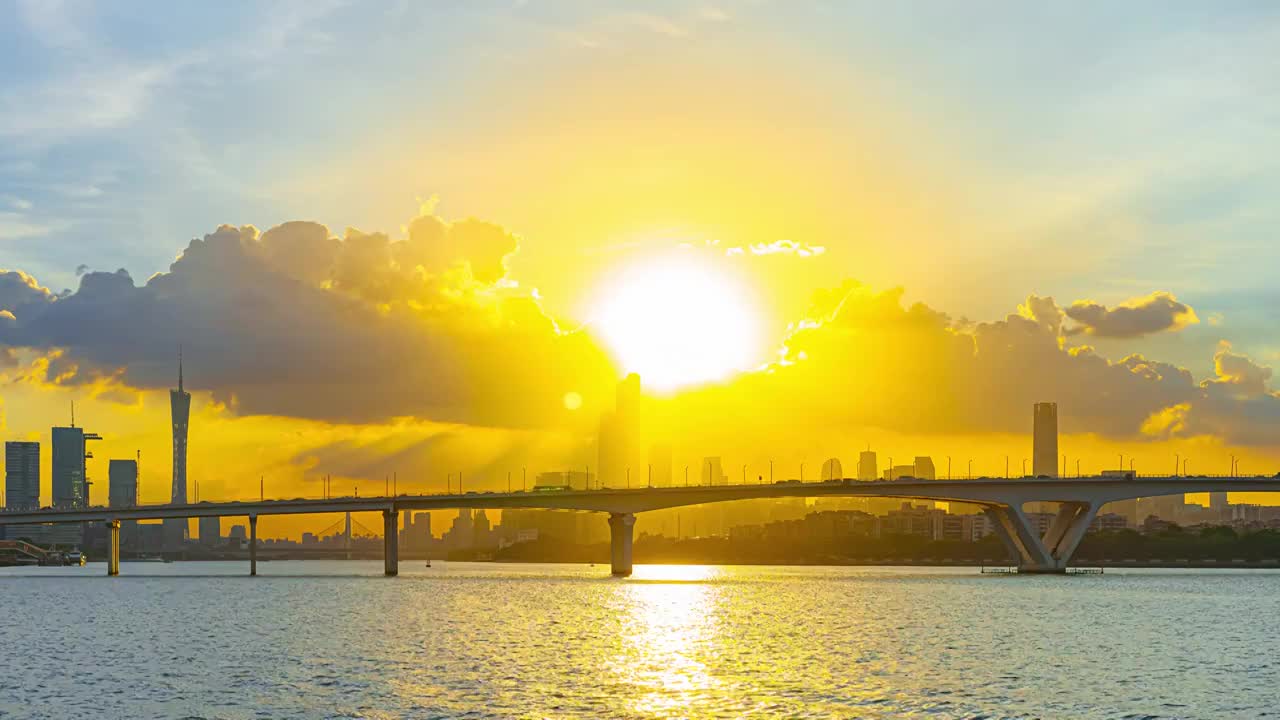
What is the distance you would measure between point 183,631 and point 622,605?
51.6 meters

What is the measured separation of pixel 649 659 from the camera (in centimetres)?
8206

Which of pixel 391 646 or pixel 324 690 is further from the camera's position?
pixel 391 646

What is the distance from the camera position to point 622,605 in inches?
5743

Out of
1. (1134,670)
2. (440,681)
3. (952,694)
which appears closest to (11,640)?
(440,681)

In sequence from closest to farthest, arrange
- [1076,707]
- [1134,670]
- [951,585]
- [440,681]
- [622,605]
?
[1076,707] → [440,681] → [1134,670] → [622,605] → [951,585]

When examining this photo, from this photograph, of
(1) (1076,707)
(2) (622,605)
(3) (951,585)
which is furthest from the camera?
(3) (951,585)

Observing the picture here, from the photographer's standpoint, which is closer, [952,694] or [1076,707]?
[1076,707]

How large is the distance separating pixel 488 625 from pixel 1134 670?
5314 centimetres

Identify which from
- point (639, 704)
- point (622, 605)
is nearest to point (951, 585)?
point (622, 605)

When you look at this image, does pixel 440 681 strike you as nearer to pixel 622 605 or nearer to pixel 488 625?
pixel 488 625

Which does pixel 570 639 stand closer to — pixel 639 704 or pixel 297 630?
pixel 297 630

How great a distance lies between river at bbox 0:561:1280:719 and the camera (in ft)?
196

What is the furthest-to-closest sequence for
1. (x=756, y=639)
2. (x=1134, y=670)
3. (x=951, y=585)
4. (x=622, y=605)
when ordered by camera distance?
(x=951, y=585)
(x=622, y=605)
(x=756, y=639)
(x=1134, y=670)

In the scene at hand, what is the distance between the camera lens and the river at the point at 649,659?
59.7m
